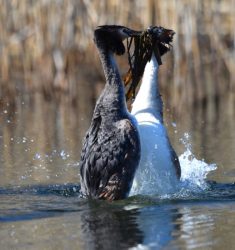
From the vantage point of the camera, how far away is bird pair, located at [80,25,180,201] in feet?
24.8

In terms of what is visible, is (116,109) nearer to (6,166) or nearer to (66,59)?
(6,166)

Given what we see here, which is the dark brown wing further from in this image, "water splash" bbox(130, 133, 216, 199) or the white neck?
the white neck

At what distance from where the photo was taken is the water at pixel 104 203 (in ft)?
20.3

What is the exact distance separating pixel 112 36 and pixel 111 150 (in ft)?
3.33

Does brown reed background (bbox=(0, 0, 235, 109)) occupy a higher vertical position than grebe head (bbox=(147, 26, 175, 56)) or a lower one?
higher

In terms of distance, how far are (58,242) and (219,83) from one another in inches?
369

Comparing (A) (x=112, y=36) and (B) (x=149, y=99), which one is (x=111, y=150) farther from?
(A) (x=112, y=36)

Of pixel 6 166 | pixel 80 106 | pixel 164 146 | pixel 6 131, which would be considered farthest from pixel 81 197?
pixel 80 106

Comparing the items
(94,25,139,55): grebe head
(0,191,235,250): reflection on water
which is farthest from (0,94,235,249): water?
(94,25,139,55): grebe head

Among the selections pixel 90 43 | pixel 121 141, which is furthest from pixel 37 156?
pixel 90 43

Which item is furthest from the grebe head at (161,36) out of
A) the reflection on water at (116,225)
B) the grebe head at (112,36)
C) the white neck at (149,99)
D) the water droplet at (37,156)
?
the water droplet at (37,156)

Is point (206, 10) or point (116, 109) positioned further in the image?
point (206, 10)

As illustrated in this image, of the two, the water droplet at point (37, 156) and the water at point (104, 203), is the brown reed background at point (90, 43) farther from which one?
Answer: the water droplet at point (37, 156)

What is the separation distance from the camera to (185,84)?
563 inches
